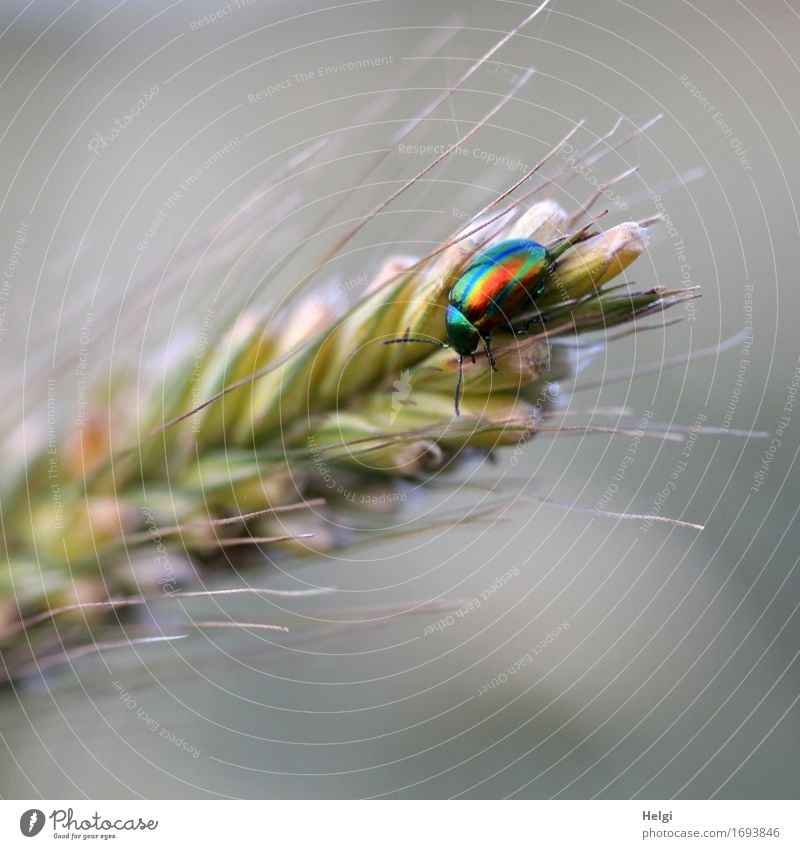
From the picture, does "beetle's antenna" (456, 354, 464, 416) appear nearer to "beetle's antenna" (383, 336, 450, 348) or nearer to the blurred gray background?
"beetle's antenna" (383, 336, 450, 348)

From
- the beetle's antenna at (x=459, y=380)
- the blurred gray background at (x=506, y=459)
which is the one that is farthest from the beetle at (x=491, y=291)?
the blurred gray background at (x=506, y=459)

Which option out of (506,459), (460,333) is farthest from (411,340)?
(506,459)

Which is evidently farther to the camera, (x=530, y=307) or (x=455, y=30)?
(x=455, y=30)

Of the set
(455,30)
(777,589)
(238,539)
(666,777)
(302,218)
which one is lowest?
(666,777)

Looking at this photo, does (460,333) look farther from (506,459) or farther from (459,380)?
(506,459)

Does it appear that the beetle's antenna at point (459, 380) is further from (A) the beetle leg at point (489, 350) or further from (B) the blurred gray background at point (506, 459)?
(B) the blurred gray background at point (506, 459)

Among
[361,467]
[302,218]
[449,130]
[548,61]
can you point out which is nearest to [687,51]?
[548,61]
